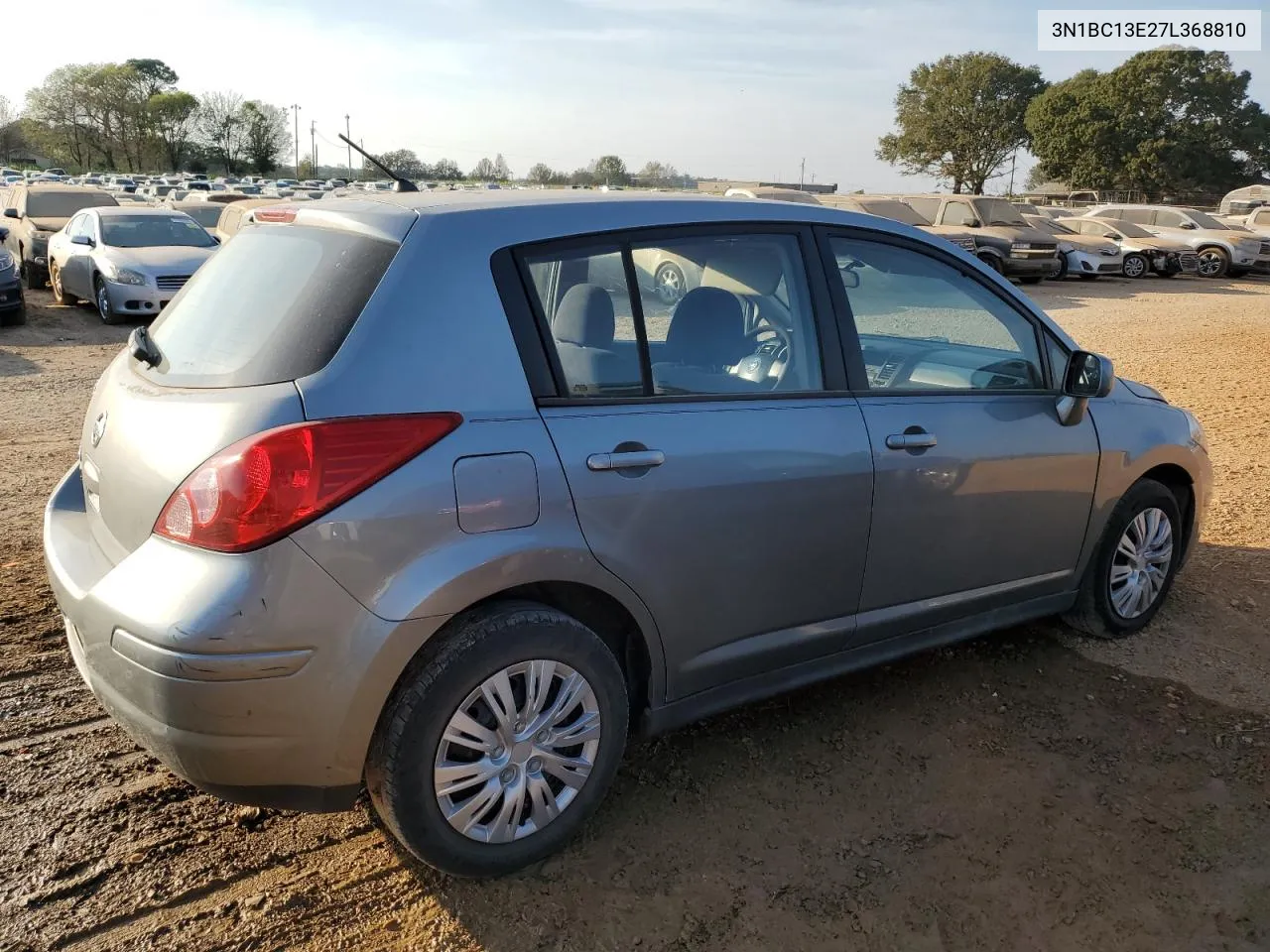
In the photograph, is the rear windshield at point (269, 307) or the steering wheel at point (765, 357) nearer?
the rear windshield at point (269, 307)

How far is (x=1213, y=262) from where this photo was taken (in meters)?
26.0

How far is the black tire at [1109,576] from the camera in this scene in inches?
164

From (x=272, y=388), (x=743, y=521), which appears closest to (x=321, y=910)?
(x=272, y=388)

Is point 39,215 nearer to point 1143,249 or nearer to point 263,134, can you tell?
point 1143,249

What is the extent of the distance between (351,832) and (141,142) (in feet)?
359

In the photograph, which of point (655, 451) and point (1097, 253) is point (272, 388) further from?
point (1097, 253)

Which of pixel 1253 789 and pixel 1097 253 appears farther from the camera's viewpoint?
pixel 1097 253

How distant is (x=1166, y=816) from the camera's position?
311 centimetres

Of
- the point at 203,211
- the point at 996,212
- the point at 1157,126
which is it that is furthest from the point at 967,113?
the point at 203,211

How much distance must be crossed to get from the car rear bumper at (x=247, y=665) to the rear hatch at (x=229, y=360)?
9.3 inches

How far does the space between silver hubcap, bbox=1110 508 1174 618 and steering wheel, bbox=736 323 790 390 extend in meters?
1.93

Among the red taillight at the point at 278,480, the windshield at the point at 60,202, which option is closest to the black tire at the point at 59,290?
the windshield at the point at 60,202

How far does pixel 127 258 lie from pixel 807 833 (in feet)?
43.9

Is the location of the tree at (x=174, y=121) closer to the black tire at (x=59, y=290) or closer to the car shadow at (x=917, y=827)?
the black tire at (x=59, y=290)
